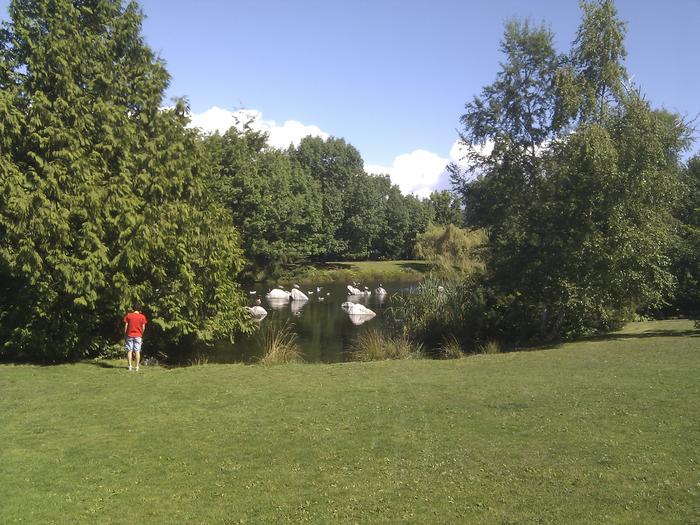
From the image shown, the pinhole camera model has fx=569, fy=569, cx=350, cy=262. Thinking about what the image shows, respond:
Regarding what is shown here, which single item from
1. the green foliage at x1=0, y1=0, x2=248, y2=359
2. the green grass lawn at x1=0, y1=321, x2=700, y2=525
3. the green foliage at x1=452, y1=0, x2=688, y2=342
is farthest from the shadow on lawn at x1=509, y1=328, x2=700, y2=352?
the green foliage at x1=0, y1=0, x2=248, y2=359

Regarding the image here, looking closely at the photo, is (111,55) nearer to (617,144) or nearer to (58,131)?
(58,131)

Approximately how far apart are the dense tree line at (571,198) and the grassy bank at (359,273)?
34473mm

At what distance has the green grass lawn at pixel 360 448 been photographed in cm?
655

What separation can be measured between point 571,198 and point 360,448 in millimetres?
16163

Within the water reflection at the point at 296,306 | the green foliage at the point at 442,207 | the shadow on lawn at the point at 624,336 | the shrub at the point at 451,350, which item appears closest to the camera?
the shadow on lawn at the point at 624,336

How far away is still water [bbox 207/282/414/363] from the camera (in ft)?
79.2

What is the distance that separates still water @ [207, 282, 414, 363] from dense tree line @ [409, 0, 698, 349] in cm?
517

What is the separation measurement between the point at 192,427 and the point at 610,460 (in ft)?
22.5

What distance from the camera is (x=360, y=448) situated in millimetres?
8758

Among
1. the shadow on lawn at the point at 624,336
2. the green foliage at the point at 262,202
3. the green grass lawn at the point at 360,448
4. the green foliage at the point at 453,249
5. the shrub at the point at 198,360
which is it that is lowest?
the green grass lawn at the point at 360,448

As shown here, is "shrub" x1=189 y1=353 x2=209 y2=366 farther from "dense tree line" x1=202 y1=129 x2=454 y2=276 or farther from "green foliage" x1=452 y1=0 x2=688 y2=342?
"green foliage" x1=452 y1=0 x2=688 y2=342

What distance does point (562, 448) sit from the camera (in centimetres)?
830

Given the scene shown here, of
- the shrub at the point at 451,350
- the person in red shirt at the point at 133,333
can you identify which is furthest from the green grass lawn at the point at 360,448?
the shrub at the point at 451,350

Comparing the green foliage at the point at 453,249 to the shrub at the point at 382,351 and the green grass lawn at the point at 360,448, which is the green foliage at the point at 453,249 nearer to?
the shrub at the point at 382,351
